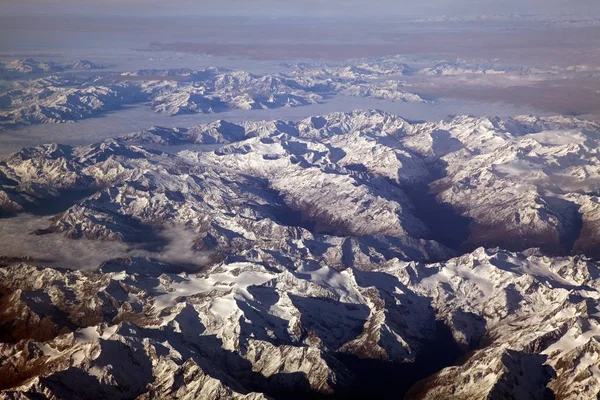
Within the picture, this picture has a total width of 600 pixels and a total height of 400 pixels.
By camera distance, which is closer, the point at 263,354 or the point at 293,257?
the point at 263,354

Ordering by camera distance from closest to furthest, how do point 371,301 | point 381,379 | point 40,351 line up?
point 40,351
point 381,379
point 371,301

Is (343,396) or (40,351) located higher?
(40,351)

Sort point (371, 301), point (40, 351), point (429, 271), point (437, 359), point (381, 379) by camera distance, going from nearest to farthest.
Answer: point (40, 351) → point (381, 379) → point (437, 359) → point (371, 301) → point (429, 271)

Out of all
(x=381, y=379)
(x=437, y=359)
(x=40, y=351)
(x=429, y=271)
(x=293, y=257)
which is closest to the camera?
(x=40, y=351)

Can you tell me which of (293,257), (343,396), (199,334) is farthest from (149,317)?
(293,257)

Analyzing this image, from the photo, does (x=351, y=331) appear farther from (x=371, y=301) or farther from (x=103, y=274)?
(x=103, y=274)

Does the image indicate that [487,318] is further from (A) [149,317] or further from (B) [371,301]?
(A) [149,317]

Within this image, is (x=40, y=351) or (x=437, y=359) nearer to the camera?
(x=40, y=351)

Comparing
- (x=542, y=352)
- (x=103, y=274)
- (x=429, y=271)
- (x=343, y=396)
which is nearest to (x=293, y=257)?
(x=429, y=271)

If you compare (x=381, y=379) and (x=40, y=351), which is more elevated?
(x=40, y=351)
